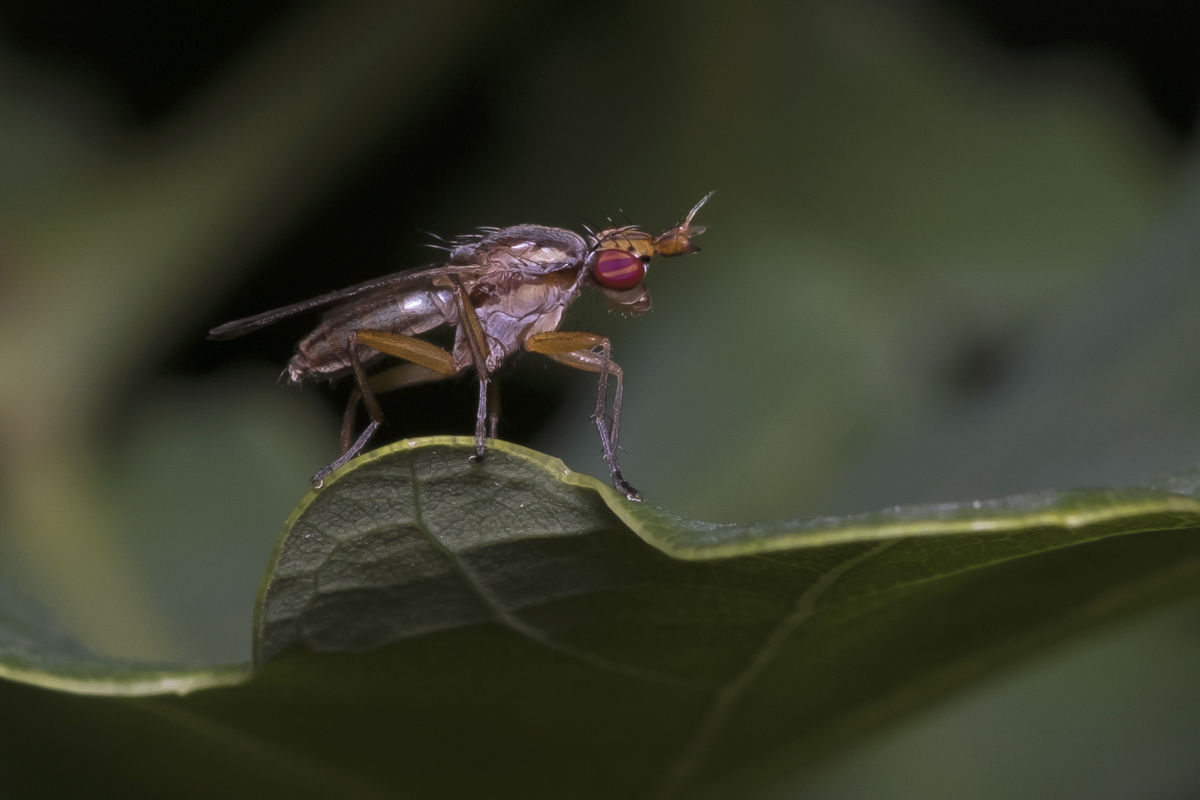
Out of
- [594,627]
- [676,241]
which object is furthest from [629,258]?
[594,627]

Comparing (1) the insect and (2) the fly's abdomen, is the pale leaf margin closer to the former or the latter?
(1) the insect

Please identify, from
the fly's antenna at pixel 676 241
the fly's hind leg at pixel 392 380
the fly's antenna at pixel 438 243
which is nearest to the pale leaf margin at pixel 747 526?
the fly's hind leg at pixel 392 380

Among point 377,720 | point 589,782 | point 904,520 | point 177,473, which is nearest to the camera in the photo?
point 904,520

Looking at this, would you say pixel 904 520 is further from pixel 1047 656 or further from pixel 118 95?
pixel 118 95

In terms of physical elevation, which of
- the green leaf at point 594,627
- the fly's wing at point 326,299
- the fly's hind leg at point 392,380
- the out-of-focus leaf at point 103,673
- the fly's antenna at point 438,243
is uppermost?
the fly's antenna at point 438,243

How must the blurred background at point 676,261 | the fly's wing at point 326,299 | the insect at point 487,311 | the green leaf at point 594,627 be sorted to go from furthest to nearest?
the blurred background at point 676,261, the insect at point 487,311, the fly's wing at point 326,299, the green leaf at point 594,627

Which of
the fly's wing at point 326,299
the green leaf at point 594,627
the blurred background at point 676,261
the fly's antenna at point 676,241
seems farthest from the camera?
the fly's antenna at point 676,241

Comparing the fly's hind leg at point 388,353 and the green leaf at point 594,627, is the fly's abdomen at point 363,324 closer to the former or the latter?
the fly's hind leg at point 388,353

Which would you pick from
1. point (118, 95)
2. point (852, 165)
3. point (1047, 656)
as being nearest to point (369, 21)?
point (118, 95)
